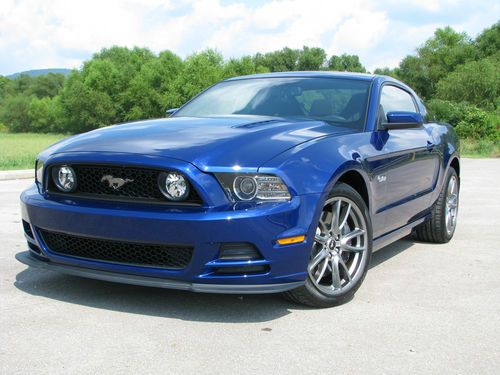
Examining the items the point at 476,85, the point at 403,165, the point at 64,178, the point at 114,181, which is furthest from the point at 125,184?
the point at 476,85

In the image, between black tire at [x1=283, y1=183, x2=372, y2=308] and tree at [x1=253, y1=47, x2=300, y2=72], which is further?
tree at [x1=253, y1=47, x2=300, y2=72]

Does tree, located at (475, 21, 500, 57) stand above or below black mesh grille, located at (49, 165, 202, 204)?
above

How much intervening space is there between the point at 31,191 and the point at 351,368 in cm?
226

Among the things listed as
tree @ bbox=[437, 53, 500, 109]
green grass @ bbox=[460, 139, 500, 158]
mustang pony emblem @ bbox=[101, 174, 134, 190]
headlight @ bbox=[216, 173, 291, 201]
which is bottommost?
green grass @ bbox=[460, 139, 500, 158]

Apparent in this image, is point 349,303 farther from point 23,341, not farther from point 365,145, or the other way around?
point 23,341

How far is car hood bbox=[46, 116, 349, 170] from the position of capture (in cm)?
336

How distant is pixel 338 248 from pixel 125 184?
1.33 m

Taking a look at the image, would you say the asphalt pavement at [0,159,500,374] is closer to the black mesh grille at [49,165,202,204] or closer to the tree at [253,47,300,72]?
the black mesh grille at [49,165,202,204]

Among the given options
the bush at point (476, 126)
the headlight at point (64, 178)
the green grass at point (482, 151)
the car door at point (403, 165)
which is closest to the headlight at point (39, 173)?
the headlight at point (64, 178)

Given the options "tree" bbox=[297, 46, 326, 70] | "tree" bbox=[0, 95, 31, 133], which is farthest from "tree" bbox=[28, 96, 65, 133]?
"tree" bbox=[297, 46, 326, 70]

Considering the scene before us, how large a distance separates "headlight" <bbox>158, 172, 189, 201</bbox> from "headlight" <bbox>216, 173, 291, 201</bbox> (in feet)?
0.66

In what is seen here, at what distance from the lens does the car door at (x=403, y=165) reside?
4.48 meters

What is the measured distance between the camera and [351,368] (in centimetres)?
277

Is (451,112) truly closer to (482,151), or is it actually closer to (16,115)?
(482,151)
